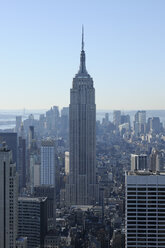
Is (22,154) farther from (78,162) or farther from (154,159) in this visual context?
(154,159)

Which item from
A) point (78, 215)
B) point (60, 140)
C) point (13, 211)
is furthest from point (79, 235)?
point (60, 140)

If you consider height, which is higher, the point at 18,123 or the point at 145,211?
the point at 18,123

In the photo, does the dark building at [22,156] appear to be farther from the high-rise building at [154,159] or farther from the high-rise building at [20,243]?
the high-rise building at [20,243]

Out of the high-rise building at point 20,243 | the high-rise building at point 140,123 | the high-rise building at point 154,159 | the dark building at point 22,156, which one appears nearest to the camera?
the high-rise building at point 20,243

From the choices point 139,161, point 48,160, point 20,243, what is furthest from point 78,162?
point 20,243

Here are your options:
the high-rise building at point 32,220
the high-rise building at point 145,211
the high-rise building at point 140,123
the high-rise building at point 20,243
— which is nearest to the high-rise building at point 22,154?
the high-rise building at point 140,123

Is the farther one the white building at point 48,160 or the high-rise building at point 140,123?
the white building at point 48,160

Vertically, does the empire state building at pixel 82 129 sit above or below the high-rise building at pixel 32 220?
above
